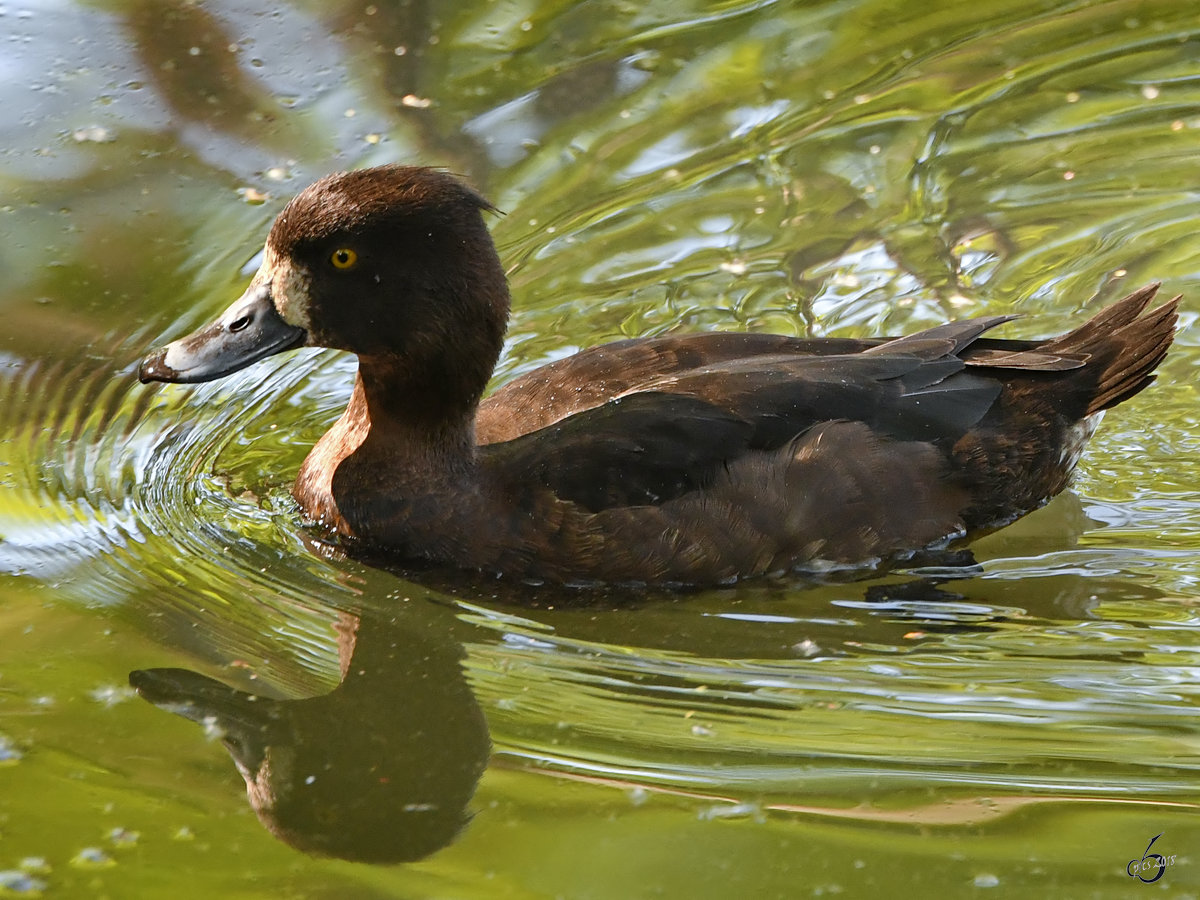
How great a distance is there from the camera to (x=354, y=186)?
507 centimetres

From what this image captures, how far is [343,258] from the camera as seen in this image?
5.18 metres

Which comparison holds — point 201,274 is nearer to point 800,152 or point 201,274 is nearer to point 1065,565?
point 800,152

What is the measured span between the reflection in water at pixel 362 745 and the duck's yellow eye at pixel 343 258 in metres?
1.21

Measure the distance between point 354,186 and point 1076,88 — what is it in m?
4.44

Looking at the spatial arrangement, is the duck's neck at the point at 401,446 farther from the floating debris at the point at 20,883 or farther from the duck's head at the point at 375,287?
the floating debris at the point at 20,883

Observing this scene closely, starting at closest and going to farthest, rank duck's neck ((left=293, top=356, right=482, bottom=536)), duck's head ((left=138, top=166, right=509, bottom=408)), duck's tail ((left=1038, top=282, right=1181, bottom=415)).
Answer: duck's head ((left=138, top=166, right=509, bottom=408)), duck's neck ((left=293, top=356, right=482, bottom=536)), duck's tail ((left=1038, top=282, right=1181, bottom=415))

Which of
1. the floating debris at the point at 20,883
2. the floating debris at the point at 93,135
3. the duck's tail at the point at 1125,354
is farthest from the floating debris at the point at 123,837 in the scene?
the floating debris at the point at 93,135

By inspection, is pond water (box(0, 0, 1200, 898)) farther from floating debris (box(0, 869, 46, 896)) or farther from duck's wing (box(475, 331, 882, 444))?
duck's wing (box(475, 331, 882, 444))

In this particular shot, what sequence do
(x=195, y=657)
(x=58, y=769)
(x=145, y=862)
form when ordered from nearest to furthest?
(x=145, y=862) → (x=58, y=769) → (x=195, y=657)

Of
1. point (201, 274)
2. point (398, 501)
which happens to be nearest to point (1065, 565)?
point (398, 501)

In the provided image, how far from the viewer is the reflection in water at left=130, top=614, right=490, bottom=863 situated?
3910mm

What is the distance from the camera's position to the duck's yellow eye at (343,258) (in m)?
5.16

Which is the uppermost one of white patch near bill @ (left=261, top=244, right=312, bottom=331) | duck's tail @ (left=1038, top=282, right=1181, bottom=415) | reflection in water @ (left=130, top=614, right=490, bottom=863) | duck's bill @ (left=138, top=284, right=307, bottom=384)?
white patch near bill @ (left=261, top=244, right=312, bottom=331)

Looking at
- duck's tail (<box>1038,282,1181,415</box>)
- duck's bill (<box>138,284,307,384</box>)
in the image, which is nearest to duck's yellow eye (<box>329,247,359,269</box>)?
duck's bill (<box>138,284,307,384</box>)
